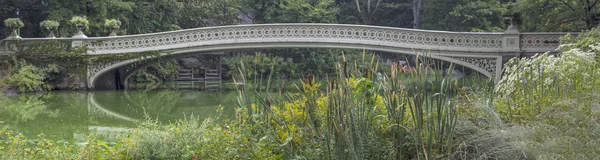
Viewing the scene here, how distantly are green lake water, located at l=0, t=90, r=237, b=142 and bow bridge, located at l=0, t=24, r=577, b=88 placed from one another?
1166 mm

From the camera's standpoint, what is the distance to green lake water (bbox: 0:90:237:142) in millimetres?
11203

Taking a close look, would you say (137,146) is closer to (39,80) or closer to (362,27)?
(362,27)

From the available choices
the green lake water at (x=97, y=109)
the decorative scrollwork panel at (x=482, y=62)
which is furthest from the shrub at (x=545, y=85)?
the decorative scrollwork panel at (x=482, y=62)

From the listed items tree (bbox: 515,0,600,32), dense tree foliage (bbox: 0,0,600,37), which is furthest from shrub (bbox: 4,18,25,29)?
tree (bbox: 515,0,600,32)

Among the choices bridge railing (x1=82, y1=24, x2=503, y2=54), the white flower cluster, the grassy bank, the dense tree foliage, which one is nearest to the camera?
the grassy bank

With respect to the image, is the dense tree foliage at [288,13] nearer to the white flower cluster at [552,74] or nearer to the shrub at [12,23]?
the shrub at [12,23]

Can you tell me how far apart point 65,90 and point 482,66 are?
10569 millimetres

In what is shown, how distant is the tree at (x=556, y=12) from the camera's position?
16419mm

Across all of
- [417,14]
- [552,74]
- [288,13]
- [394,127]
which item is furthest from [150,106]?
[417,14]

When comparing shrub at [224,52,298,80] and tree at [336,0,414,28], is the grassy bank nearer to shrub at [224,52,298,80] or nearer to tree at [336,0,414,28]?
shrub at [224,52,298,80]

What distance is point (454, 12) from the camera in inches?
1035

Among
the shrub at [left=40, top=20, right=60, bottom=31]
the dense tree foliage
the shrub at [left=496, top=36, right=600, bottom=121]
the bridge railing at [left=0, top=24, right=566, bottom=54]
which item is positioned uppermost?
the dense tree foliage

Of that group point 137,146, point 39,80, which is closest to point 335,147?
point 137,146

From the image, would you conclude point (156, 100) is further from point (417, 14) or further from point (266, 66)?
point (417, 14)
